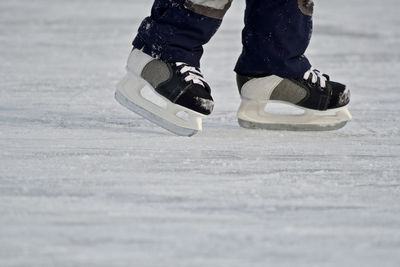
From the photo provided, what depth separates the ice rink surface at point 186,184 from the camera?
5.24 ft

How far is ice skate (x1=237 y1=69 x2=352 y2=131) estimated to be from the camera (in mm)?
2713

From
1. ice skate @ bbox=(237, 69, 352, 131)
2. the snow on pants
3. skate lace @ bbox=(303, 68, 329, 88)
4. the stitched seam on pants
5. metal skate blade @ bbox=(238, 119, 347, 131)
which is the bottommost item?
metal skate blade @ bbox=(238, 119, 347, 131)

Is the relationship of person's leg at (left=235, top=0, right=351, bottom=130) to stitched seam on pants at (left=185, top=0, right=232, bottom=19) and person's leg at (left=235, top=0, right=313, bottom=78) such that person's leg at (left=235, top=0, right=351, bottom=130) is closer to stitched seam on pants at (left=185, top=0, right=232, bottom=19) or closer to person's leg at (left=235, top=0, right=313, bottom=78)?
person's leg at (left=235, top=0, right=313, bottom=78)

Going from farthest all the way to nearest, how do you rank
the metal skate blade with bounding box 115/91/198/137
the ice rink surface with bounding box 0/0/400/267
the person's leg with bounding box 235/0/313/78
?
the person's leg with bounding box 235/0/313/78 < the metal skate blade with bounding box 115/91/198/137 < the ice rink surface with bounding box 0/0/400/267

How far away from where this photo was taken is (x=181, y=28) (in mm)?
2590

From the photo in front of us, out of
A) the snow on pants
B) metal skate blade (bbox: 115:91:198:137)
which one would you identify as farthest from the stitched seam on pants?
metal skate blade (bbox: 115:91:198:137)

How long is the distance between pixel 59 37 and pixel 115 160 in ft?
9.15

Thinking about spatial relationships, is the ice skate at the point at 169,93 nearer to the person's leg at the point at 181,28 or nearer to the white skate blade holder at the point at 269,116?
the person's leg at the point at 181,28

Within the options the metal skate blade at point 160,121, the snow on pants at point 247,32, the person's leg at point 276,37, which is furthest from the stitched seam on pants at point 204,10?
the metal skate blade at point 160,121

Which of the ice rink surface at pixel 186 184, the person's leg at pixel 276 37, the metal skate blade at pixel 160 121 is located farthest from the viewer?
the person's leg at pixel 276 37

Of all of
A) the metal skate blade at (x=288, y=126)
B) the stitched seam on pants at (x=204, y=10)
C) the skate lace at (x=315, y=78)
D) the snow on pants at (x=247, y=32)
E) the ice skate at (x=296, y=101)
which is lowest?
the metal skate blade at (x=288, y=126)

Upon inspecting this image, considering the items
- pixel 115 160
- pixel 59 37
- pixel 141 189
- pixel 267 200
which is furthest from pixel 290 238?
pixel 59 37

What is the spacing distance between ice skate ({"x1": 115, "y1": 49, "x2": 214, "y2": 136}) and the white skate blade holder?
0.16 m

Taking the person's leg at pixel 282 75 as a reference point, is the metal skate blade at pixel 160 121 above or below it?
below
